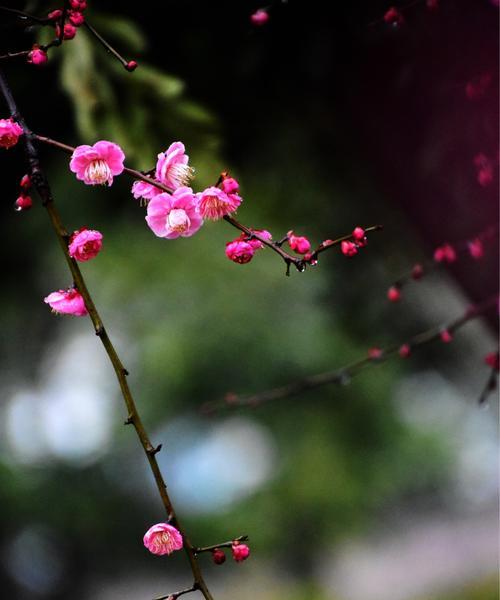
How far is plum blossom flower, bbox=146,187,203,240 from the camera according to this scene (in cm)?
45

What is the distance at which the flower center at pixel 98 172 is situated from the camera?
45cm

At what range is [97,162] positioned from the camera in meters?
0.46

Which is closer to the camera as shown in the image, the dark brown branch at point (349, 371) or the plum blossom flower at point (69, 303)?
the plum blossom flower at point (69, 303)

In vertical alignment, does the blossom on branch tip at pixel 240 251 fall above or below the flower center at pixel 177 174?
below

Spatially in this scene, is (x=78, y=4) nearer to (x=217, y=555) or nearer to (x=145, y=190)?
(x=145, y=190)

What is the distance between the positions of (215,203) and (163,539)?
198mm

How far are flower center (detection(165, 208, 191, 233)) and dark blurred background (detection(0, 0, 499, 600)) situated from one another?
0.19 metres

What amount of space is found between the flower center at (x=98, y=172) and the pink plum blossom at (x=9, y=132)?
4 cm

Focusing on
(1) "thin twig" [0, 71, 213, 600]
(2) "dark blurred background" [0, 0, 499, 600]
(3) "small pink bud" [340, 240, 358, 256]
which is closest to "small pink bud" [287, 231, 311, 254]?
(3) "small pink bud" [340, 240, 358, 256]

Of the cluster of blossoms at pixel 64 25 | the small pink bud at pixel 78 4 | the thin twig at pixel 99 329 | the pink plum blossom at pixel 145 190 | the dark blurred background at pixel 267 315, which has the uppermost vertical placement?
the dark blurred background at pixel 267 315

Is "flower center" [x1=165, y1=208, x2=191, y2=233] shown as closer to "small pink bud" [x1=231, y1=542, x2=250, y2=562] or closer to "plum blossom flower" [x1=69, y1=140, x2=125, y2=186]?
"plum blossom flower" [x1=69, y1=140, x2=125, y2=186]

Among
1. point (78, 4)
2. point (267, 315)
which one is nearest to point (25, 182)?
point (78, 4)

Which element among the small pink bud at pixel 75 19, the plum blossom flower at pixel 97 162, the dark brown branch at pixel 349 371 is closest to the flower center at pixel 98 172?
the plum blossom flower at pixel 97 162

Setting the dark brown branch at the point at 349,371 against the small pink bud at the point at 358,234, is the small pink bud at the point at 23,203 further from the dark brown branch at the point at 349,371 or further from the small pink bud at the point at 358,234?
the dark brown branch at the point at 349,371
